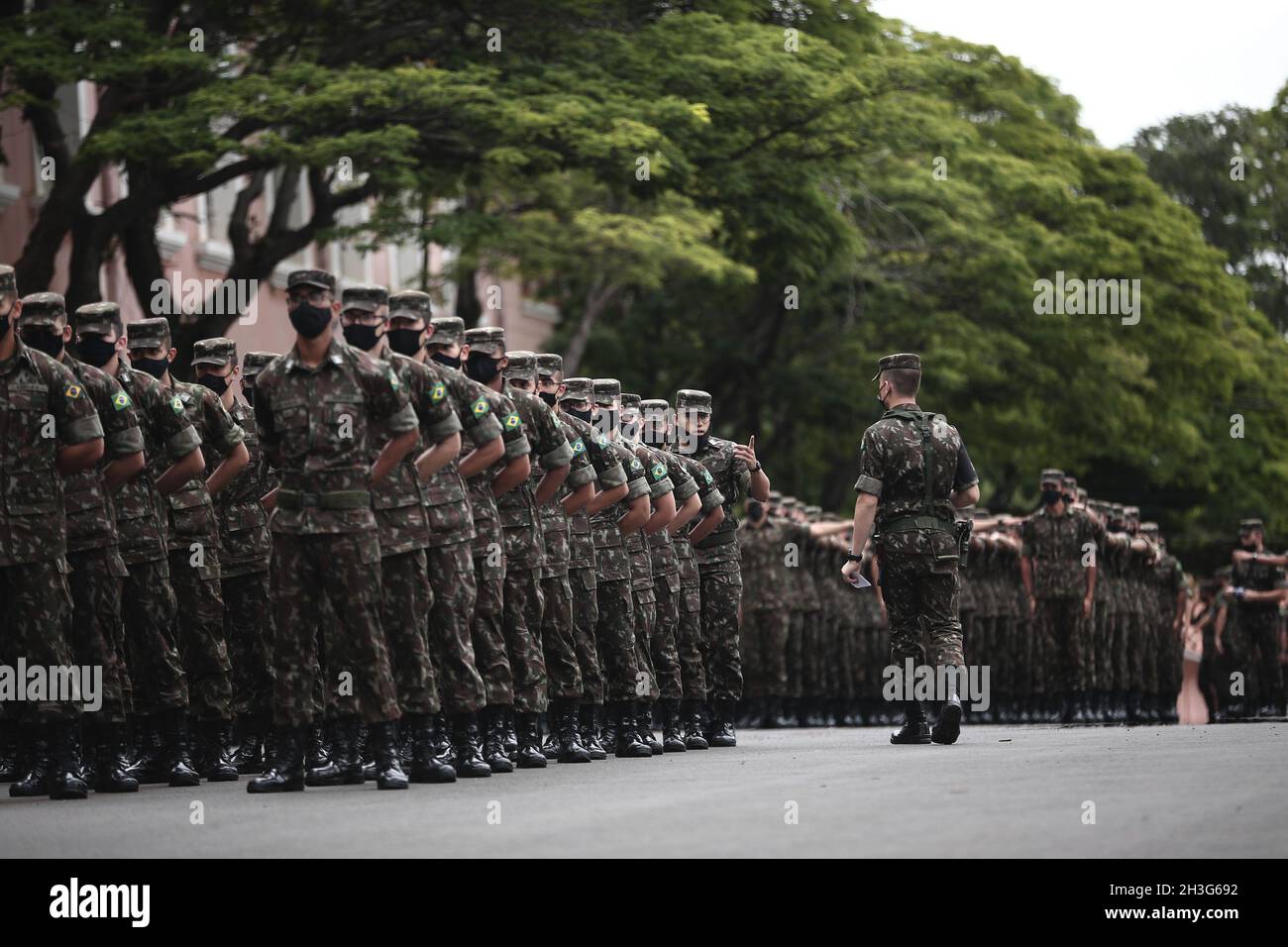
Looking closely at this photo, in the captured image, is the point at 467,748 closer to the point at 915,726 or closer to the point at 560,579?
the point at 560,579

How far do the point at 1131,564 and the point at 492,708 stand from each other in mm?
15181

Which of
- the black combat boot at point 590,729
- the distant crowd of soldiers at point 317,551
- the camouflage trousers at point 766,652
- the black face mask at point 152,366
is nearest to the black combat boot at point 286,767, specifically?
the distant crowd of soldiers at point 317,551

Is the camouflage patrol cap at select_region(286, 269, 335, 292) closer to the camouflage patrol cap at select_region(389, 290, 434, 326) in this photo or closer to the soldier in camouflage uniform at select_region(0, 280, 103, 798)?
the camouflage patrol cap at select_region(389, 290, 434, 326)

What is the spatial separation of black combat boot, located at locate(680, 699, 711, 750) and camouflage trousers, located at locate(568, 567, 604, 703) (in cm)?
138

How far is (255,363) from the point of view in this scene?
508 inches

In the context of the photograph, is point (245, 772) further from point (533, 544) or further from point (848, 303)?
point (848, 303)

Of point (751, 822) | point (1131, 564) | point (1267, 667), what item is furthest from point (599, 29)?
point (751, 822)

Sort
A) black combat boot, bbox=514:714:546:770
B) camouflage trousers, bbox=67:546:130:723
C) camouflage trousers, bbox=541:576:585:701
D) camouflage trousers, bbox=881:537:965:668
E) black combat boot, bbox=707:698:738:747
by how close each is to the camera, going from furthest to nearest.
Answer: black combat boot, bbox=707:698:738:747, camouflage trousers, bbox=881:537:965:668, camouflage trousers, bbox=541:576:585:701, black combat boot, bbox=514:714:546:770, camouflage trousers, bbox=67:546:130:723

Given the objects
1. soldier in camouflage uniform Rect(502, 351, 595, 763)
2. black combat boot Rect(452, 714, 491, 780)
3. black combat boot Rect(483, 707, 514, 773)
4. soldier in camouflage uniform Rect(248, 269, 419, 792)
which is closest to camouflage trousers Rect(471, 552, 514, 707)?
black combat boot Rect(483, 707, 514, 773)

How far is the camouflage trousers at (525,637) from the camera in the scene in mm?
11914

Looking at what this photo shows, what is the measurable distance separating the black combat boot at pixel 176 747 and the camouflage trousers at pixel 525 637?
1597 millimetres

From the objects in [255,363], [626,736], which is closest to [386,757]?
[255,363]

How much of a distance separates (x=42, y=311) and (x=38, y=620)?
1423 millimetres

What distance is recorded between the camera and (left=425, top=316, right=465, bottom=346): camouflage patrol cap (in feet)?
37.9
